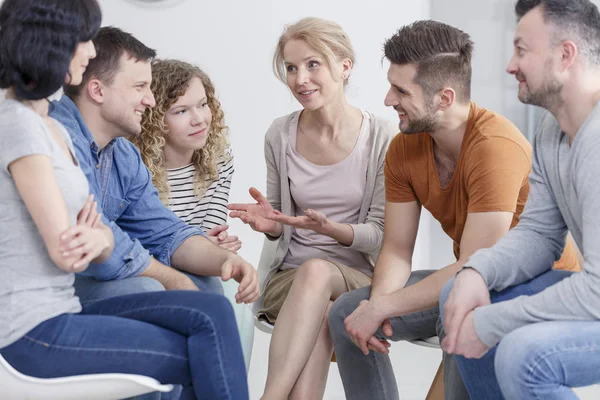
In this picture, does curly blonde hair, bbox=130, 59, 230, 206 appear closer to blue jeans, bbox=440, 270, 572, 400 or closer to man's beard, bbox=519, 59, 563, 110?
blue jeans, bbox=440, 270, 572, 400

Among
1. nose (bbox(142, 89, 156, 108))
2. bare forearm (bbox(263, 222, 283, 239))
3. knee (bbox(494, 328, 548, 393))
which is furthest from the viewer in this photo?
bare forearm (bbox(263, 222, 283, 239))

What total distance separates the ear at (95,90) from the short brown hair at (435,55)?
2.49ft

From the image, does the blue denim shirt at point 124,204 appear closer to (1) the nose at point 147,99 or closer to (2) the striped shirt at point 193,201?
(1) the nose at point 147,99

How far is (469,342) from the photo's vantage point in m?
1.64

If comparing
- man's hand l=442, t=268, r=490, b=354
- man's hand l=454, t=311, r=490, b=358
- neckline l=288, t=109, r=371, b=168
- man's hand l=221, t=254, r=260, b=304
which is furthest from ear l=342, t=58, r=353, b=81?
man's hand l=454, t=311, r=490, b=358

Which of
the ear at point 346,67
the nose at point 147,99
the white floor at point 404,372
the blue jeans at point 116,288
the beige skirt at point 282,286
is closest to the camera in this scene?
the blue jeans at point 116,288

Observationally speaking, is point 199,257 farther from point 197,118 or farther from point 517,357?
point 517,357

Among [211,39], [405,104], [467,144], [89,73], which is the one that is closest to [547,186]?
[467,144]

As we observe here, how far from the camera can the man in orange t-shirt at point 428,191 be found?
79.9 inches

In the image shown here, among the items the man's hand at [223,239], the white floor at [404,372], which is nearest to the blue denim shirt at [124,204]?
the man's hand at [223,239]

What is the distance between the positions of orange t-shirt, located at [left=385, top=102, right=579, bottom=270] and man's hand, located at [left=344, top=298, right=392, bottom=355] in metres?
0.34

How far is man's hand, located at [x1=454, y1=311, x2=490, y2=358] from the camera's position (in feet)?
5.37

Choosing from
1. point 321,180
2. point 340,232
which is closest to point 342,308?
point 340,232

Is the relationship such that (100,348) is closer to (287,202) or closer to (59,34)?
(59,34)
